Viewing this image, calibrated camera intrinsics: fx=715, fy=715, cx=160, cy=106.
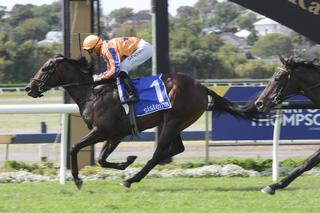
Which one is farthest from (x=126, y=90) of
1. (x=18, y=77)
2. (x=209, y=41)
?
(x=209, y=41)

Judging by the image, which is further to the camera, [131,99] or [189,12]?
[189,12]

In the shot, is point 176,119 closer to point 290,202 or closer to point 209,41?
point 290,202

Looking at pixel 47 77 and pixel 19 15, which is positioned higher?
pixel 19 15

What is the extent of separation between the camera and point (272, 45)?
224ft

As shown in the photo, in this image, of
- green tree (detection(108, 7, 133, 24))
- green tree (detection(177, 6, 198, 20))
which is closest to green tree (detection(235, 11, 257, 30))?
green tree (detection(177, 6, 198, 20))

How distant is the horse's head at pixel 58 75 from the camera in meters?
8.01

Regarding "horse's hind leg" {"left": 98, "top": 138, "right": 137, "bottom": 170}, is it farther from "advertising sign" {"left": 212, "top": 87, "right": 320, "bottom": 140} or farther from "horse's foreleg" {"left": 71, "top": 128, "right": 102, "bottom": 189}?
"advertising sign" {"left": 212, "top": 87, "right": 320, "bottom": 140}

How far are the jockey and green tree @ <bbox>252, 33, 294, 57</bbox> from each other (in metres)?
57.9

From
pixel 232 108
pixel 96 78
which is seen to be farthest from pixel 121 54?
pixel 232 108

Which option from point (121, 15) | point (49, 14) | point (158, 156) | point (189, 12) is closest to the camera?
point (158, 156)

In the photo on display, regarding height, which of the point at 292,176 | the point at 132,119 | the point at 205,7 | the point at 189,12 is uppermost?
the point at 205,7

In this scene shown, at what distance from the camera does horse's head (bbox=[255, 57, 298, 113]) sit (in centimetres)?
737

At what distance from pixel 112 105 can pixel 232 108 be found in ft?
4.70

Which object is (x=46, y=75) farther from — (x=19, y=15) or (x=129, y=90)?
(x=19, y=15)
